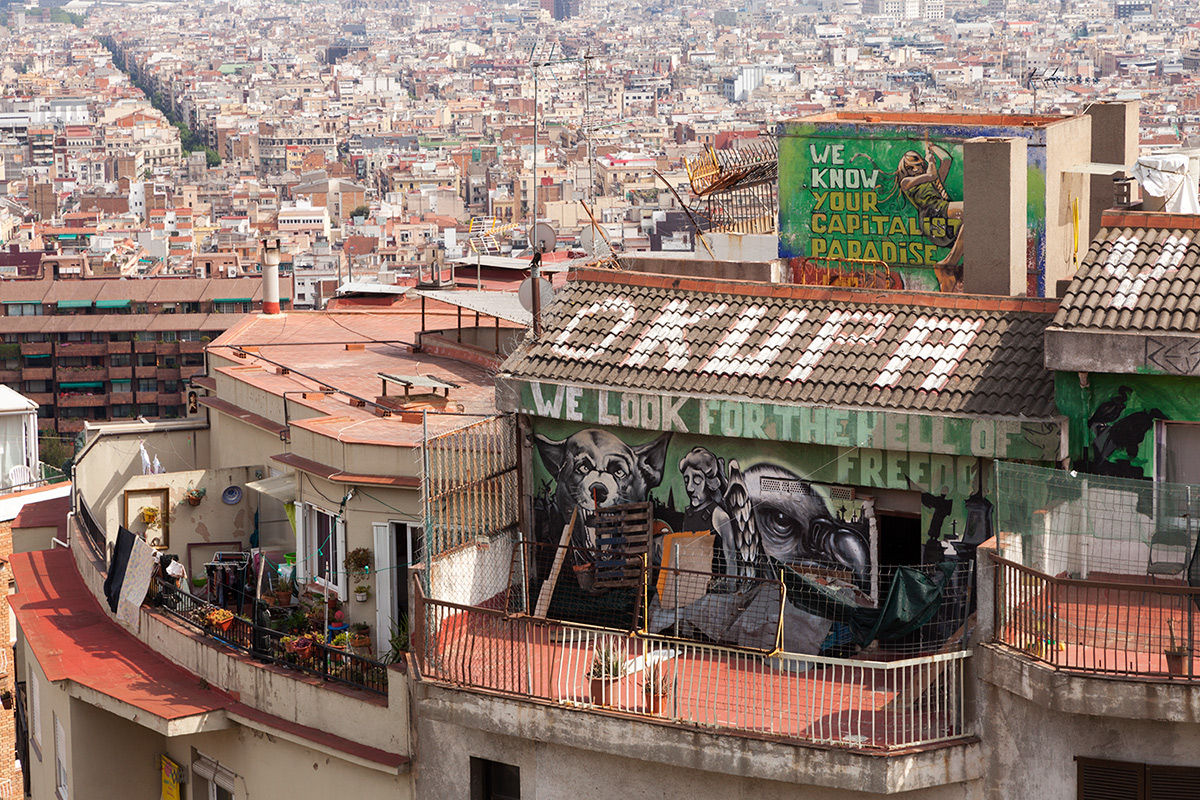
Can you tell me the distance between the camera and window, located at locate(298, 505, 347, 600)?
16578mm

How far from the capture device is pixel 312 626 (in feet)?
54.7

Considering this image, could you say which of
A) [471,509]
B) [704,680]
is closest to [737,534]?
[704,680]

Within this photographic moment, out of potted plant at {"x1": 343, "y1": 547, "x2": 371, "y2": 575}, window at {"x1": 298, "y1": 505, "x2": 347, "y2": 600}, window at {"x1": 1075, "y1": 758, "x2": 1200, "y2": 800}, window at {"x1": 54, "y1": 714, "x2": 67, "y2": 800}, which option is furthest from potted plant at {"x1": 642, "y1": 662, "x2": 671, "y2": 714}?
window at {"x1": 54, "y1": 714, "x2": 67, "y2": 800}

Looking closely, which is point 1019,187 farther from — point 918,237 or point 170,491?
point 170,491

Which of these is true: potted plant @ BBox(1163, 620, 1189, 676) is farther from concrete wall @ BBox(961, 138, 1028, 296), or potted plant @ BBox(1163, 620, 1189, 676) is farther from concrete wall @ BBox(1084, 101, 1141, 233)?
concrete wall @ BBox(1084, 101, 1141, 233)

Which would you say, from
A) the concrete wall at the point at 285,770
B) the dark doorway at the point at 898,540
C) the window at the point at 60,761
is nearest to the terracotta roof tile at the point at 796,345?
the dark doorway at the point at 898,540

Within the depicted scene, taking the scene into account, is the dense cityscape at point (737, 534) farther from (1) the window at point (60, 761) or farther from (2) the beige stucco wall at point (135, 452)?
(2) the beige stucco wall at point (135, 452)

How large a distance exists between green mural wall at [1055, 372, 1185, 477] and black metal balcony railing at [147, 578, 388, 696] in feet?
17.5

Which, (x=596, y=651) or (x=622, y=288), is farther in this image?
(x=622, y=288)

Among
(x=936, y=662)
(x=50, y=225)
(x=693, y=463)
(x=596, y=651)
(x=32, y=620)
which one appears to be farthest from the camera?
(x=50, y=225)

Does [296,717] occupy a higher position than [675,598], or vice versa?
[675,598]

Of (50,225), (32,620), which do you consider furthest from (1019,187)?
(50,225)

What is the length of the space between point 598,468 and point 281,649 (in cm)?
294

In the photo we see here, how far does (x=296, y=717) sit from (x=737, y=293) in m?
4.75
